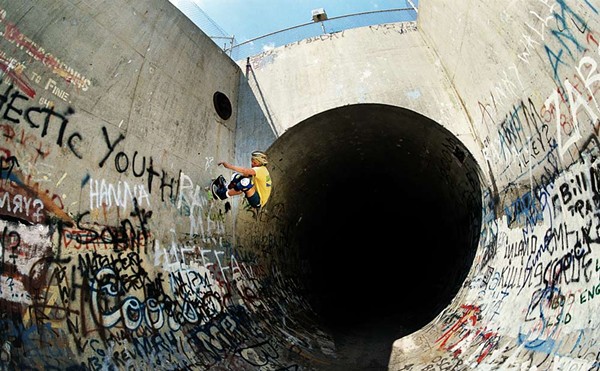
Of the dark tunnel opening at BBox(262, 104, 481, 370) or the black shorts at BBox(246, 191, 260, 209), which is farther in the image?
the dark tunnel opening at BBox(262, 104, 481, 370)

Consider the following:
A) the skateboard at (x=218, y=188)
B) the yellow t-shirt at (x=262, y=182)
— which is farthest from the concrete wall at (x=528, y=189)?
the skateboard at (x=218, y=188)

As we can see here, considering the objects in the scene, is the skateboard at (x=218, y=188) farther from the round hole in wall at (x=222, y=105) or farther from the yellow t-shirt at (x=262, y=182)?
the round hole in wall at (x=222, y=105)

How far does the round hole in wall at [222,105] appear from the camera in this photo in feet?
25.5

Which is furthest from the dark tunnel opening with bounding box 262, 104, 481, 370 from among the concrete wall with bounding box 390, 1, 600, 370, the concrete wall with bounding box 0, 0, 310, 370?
the concrete wall with bounding box 0, 0, 310, 370

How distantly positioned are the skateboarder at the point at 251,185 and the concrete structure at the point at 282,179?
322mm

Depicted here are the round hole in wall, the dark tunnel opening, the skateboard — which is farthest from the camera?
the dark tunnel opening

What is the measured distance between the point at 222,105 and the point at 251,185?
2.10 metres

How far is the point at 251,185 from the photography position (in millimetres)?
6703

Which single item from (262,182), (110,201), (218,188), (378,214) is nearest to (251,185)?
(262,182)

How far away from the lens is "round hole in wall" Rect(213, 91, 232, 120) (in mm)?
→ 7781

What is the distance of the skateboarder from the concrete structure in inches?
12.7

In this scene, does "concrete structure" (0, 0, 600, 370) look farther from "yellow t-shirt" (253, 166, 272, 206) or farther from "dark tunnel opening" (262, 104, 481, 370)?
"yellow t-shirt" (253, 166, 272, 206)

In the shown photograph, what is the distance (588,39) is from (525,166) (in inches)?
77.7

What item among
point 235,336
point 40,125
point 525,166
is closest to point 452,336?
point 525,166
